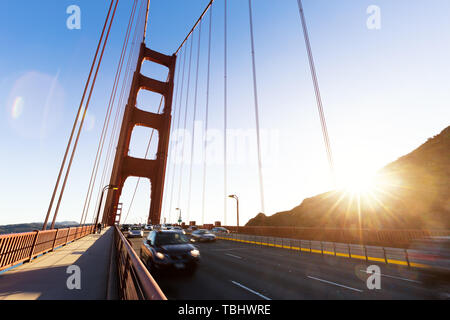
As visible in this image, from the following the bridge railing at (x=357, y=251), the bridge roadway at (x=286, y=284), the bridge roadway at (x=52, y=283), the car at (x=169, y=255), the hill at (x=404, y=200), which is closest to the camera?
the bridge roadway at (x=52, y=283)

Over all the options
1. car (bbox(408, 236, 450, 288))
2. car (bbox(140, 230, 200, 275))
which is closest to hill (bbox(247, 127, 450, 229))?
car (bbox(408, 236, 450, 288))

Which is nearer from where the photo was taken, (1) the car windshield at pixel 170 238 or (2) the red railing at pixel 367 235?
(1) the car windshield at pixel 170 238

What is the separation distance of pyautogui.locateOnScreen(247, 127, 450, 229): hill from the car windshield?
25373 mm

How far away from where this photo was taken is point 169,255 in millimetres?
7230

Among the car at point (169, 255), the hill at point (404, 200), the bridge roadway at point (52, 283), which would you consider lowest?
the bridge roadway at point (52, 283)

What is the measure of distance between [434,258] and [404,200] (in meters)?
27.7

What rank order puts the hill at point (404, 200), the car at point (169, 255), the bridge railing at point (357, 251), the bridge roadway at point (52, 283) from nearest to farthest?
the bridge roadway at point (52, 283)
the car at point (169, 255)
the bridge railing at point (357, 251)
the hill at point (404, 200)

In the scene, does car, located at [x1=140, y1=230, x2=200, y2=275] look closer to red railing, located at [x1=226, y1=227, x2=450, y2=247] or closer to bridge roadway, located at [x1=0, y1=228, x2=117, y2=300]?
bridge roadway, located at [x1=0, y1=228, x2=117, y2=300]

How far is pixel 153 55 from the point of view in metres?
50.5

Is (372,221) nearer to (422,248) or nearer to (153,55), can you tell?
(422,248)

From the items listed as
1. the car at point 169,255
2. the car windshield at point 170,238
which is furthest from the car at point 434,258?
the car windshield at point 170,238

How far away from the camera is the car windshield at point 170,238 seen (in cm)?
810

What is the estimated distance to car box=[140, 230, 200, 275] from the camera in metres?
7.04

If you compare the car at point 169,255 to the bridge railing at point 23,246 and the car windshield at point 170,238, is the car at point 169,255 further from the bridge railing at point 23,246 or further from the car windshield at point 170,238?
the bridge railing at point 23,246
